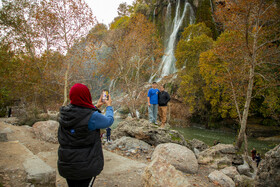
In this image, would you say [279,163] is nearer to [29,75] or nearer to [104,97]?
[104,97]

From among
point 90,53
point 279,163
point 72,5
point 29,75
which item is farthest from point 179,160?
point 29,75

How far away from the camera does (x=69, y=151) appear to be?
2262 mm

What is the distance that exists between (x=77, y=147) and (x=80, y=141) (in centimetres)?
10

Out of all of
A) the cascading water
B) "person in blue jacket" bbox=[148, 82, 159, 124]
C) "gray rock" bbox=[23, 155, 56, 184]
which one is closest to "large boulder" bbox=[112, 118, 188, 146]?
"person in blue jacket" bbox=[148, 82, 159, 124]

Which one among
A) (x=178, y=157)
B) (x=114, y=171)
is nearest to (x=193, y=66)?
(x=178, y=157)

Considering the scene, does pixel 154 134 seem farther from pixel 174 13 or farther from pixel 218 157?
pixel 174 13

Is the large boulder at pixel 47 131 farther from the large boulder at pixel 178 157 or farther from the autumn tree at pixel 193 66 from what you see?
the autumn tree at pixel 193 66

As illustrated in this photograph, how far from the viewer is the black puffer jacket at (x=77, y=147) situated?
2225 mm

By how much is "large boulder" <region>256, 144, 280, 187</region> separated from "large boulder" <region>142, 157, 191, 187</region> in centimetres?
179

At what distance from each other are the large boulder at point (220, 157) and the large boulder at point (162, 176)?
4382 millimetres

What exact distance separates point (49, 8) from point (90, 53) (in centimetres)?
372

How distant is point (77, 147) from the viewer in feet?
7.52

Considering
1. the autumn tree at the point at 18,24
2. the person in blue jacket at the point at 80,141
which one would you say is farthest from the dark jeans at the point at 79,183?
the autumn tree at the point at 18,24

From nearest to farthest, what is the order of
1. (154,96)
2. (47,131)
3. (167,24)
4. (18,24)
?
(47,131) < (154,96) < (18,24) < (167,24)
